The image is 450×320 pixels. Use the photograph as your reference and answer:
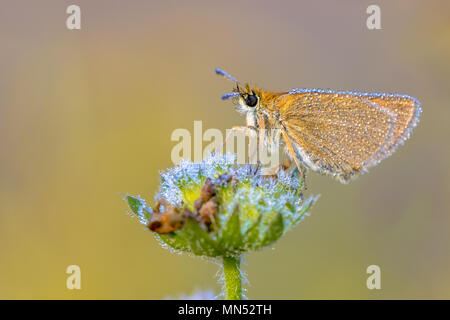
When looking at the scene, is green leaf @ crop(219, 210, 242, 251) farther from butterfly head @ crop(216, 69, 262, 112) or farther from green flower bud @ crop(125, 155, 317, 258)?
butterfly head @ crop(216, 69, 262, 112)

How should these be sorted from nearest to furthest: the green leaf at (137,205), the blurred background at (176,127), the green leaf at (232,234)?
the green leaf at (232,234) → the green leaf at (137,205) → the blurred background at (176,127)

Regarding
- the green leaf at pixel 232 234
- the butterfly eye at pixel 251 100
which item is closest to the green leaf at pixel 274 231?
the green leaf at pixel 232 234

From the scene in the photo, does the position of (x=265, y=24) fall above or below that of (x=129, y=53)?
above

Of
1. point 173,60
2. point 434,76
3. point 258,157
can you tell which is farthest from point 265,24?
point 258,157

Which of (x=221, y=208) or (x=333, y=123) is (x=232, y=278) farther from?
(x=333, y=123)

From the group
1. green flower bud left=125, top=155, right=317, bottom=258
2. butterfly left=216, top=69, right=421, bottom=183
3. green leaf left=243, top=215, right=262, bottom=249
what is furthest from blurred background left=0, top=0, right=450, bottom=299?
green leaf left=243, top=215, right=262, bottom=249

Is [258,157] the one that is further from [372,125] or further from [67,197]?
[67,197]

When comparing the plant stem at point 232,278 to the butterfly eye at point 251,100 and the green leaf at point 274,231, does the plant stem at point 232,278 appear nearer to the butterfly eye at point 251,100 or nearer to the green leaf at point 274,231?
the green leaf at point 274,231
